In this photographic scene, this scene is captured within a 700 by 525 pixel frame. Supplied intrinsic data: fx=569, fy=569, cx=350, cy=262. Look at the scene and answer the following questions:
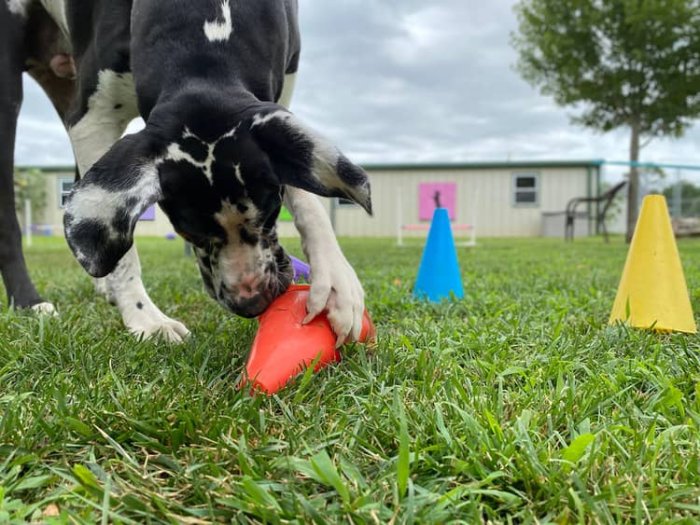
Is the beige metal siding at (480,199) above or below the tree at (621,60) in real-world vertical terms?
below

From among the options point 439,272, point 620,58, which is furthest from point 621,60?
point 439,272

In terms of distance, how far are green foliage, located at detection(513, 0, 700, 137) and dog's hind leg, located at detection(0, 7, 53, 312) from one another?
44.5ft

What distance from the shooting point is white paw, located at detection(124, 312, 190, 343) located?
2.20m

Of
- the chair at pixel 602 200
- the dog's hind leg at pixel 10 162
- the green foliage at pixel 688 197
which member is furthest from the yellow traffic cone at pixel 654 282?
the green foliage at pixel 688 197

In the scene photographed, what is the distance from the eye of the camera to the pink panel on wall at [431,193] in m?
23.7

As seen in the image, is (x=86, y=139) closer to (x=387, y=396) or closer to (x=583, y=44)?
(x=387, y=396)

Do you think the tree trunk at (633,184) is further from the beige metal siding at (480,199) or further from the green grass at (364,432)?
the green grass at (364,432)

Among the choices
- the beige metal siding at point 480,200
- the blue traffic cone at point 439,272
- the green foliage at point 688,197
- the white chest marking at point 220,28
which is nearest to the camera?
the white chest marking at point 220,28

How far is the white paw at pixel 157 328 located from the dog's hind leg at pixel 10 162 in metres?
0.67

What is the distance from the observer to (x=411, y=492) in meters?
1.02

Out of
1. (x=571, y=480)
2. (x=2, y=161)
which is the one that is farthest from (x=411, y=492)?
(x=2, y=161)

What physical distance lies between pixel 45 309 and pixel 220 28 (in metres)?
1.58

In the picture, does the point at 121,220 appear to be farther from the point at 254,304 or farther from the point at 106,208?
the point at 254,304

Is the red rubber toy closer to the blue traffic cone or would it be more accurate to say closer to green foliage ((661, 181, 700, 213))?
the blue traffic cone
